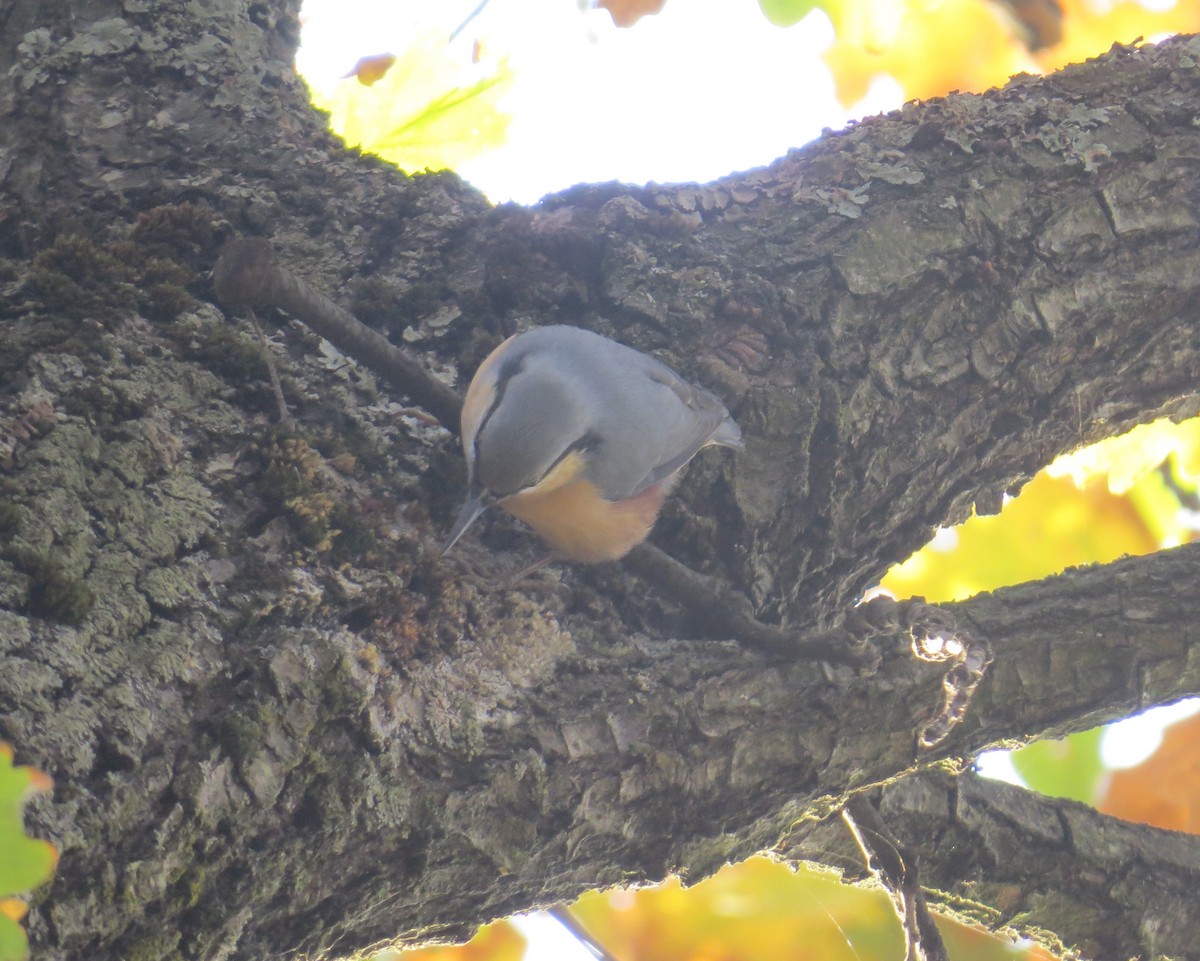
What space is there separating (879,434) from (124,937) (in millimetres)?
1762

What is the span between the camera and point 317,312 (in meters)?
1.87

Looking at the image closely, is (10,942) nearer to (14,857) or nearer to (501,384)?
(14,857)

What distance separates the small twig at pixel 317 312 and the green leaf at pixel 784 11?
1.38 meters

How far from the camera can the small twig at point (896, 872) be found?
2.26 m

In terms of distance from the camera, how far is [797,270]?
2.48 metres

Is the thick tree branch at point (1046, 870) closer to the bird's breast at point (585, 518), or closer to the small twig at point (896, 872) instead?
the small twig at point (896, 872)

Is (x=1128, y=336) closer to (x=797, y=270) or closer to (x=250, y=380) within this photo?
(x=797, y=270)

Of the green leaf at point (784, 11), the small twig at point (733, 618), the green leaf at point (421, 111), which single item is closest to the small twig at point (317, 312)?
the small twig at point (733, 618)

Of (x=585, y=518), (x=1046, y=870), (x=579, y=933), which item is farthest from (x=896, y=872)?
(x=585, y=518)

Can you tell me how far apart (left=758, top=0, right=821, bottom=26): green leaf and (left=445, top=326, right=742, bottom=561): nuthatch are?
3.28 ft

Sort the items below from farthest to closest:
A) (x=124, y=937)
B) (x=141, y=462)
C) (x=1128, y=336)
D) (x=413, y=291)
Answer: (x=1128, y=336) < (x=413, y=291) < (x=141, y=462) < (x=124, y=937)

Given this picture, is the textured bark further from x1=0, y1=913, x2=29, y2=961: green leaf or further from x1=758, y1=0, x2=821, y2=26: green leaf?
x1=0, y1=913, x2=29, y2=961: green leaf

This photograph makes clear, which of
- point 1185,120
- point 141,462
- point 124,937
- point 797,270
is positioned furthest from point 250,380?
point 1185,120

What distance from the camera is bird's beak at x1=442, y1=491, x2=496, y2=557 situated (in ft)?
6.09
